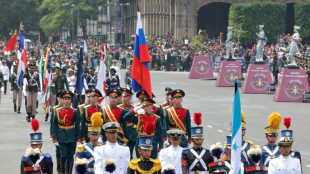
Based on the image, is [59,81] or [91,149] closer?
[91,149]

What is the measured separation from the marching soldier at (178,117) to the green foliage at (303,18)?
62403mm

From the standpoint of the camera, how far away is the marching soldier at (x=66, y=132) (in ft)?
58.3

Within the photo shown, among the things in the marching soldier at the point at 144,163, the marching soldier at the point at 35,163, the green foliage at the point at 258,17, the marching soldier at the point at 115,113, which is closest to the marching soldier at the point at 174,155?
the marching soldier at the point at 144,163

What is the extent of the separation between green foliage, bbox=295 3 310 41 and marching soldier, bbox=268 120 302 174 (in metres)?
66.3

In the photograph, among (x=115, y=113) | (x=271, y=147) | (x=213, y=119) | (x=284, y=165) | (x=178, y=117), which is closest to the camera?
(x=284, y=165)

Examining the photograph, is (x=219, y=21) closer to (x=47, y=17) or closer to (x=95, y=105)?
(x=47, y=17)

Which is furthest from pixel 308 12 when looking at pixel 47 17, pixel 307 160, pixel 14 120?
pixel 307 160

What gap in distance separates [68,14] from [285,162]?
9057 cm

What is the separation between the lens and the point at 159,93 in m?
42.4

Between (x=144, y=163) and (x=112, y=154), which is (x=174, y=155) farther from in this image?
A: (x=144, y=163)

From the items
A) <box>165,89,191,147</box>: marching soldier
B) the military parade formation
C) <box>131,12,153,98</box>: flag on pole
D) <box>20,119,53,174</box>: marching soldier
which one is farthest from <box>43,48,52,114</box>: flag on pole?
<box>20,119,53,174</box>: marching soldier

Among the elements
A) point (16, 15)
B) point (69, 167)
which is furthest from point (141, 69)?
point (16, 15)

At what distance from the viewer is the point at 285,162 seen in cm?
1268

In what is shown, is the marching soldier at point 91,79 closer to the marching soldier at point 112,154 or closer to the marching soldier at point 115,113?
the marching soldier at point 115,113
